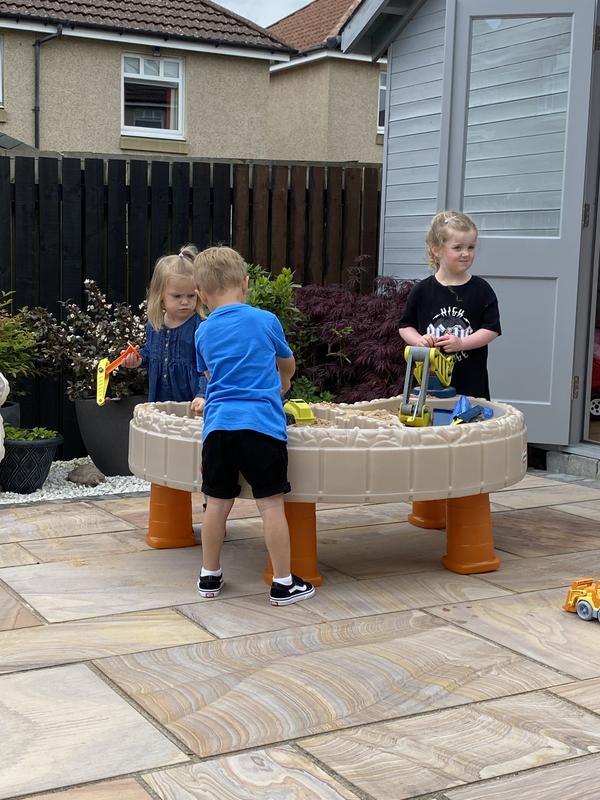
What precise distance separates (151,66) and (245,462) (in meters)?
16.3

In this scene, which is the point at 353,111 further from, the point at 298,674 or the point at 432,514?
the point at 298,674

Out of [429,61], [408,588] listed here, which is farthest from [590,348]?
[408,588]

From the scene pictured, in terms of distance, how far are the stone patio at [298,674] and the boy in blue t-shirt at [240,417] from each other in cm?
24

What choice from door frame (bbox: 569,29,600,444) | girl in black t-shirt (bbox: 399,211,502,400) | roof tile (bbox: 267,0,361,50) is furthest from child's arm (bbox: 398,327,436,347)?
roof tile (bbox: 267,0,361,50)

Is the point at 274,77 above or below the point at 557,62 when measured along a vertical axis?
above

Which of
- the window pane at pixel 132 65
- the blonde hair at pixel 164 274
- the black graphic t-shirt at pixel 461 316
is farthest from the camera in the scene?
the window pane at pixel 132 65

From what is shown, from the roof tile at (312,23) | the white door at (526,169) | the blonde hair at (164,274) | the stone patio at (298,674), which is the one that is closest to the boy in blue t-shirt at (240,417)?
the stone patio at (298,674)

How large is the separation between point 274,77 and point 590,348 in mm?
17688

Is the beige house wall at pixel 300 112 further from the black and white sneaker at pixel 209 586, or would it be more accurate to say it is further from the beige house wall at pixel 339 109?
the black and white sneaker at pixel 209 586

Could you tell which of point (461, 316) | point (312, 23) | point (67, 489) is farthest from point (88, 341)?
point (312, 23)

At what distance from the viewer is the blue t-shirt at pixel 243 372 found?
3773 millimetres

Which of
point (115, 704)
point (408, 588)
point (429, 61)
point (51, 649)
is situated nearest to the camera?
point (115, 704)

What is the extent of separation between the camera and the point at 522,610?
3.83m

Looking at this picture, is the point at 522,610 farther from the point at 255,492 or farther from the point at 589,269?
the point at 589,269
